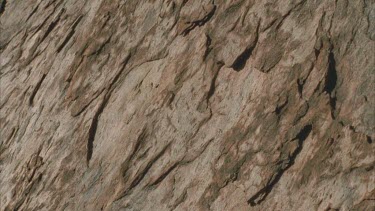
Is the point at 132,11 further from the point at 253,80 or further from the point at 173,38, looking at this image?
the point at 253,80

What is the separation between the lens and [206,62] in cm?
719

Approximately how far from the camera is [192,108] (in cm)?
709

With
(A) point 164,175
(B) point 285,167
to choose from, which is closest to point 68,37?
(A) point 164,175

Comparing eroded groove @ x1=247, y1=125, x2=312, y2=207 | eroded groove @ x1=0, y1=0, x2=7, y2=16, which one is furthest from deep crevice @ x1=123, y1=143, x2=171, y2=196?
eroded groove @ x1=0, y1=0, x2=7, y2=16

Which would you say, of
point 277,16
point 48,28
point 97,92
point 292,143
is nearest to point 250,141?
point 292,143

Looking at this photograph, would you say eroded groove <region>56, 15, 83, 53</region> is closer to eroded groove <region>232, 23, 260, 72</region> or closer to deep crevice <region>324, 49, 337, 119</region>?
eroded groove <region>232, 23, 260, 72</region>

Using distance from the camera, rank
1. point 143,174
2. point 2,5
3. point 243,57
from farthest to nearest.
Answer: point 2,5, point 143,174, point 243,57

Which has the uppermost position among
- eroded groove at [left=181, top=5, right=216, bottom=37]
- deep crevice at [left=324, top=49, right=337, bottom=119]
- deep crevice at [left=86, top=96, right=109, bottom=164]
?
eroded groove at [left=181, top=5, right=216, bottom=37]

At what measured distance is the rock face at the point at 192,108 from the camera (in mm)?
6438

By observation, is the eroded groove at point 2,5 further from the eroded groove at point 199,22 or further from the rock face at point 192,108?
the eroded groove at point 199,22

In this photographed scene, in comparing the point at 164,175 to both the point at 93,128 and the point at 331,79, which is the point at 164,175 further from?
the point at 331,79

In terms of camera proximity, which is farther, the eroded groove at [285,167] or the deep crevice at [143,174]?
the deep crevice at [143,174]

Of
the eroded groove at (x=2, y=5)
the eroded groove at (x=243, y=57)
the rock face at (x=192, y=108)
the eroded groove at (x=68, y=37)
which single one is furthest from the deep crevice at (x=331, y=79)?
the eroded groove at (x=2, y=5)

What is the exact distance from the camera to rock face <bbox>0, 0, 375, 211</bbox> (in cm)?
644
